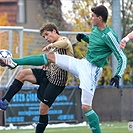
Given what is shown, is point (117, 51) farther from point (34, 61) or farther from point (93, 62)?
point (34, 61)

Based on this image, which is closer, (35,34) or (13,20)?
(35,34)

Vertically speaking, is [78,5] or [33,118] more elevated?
[78,5]

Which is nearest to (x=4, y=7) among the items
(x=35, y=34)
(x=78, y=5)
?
(x=78, y=5)

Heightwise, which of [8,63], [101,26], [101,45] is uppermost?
[101,26]

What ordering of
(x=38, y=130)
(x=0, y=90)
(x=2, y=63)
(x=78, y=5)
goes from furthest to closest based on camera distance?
(x=78, y=5)
(x=0, y=90)
(x=38, y=130)
(x=2, y=63)

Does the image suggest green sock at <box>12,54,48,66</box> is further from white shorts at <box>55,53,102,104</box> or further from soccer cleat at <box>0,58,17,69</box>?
white shorts at <box>55,53,102,104</box>

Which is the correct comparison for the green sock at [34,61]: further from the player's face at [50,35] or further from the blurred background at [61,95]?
the blurred background at [61,95]

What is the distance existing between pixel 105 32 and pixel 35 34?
8.65m

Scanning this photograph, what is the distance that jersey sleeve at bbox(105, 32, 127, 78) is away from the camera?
11.0 meters

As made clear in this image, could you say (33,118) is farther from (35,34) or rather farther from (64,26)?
(64,26)

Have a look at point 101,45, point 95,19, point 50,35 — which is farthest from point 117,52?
point 50,35

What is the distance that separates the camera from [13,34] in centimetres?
1900

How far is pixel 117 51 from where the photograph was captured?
36.3 feet

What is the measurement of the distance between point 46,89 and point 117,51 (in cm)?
204
